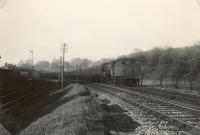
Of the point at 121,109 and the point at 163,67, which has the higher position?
the point at 163,67

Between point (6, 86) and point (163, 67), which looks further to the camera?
point (163, 67)

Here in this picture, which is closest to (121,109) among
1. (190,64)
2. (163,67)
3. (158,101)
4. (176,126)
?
(158,101)

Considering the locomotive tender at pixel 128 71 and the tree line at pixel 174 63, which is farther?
the locomotive tender at pixel 128 71

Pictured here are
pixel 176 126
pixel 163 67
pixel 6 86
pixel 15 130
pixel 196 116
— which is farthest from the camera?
pixel 163 67

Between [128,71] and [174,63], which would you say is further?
[174,63]

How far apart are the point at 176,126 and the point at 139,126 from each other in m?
1.12

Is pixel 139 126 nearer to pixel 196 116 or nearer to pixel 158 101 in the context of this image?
pixel 196 116

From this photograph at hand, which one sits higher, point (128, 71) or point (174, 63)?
point (174, 63)

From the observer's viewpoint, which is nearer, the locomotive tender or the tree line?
the tree line

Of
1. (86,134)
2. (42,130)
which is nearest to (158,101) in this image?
(42,130)

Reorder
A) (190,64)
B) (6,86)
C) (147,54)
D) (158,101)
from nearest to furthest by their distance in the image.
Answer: (6,86), (158,101), (190,64), (147,54)

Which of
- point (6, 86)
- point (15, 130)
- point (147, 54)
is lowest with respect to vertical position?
point (15, 130)

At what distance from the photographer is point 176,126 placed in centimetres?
990

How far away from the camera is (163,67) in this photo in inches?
1571
